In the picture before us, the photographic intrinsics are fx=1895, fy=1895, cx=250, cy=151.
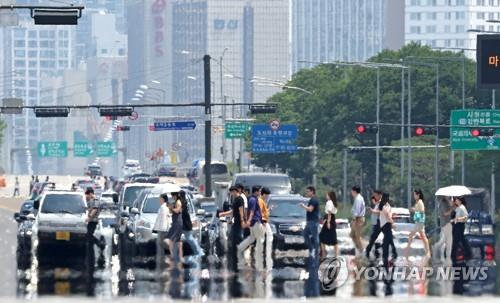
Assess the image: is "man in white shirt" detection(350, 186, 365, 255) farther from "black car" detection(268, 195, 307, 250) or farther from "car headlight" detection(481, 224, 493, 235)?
"car headlight" detection(481, 224, 493, 235)

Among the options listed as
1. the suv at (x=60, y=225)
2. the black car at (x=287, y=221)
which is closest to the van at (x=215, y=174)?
the black car at (x=287, y=221)

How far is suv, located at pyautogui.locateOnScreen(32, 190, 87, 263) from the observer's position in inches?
1762

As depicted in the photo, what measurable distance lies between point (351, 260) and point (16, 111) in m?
55.0

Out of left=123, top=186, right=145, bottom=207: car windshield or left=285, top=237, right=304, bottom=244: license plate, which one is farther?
left=123, top=186, right=145, bottom=207: car windshield

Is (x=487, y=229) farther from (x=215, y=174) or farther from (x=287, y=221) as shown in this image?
(x=215, y=174)

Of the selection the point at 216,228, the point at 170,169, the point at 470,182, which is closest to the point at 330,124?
the point at 470,182

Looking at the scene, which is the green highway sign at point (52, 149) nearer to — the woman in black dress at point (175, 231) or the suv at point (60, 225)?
the suv at point (60, 225)

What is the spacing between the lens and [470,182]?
9706cm

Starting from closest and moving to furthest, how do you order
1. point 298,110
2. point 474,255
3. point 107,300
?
point 107,300 → point 474,255 → point 298,110

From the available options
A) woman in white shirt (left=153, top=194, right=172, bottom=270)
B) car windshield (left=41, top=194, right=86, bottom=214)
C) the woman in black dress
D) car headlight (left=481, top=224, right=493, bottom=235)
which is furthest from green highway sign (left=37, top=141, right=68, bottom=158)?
the woman in black dress

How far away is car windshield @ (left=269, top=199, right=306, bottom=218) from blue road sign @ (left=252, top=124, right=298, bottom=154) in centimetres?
6501

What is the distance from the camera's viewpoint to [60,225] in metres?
44.8

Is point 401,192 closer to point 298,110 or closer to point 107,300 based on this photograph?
point 298,110

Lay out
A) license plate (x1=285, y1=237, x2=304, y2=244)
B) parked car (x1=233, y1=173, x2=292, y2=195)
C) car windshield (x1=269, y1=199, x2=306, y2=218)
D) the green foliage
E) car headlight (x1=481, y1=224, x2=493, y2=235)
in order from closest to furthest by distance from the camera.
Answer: license plate (x1=285, y1=237, x2=304, y2=244) < car headlight (x1=481, y1=224, x2=493, y2=235) < car windshield (x1=269, y1=199, x2=306, y2=218) < parked car (x1=233, y1=173, x2=292, y2=195) < the green foliage
